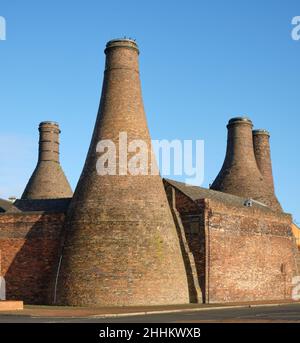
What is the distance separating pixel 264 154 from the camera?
46500mm

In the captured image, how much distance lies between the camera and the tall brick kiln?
26500mm

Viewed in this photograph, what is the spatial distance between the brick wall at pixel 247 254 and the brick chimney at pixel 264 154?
26.2 feet

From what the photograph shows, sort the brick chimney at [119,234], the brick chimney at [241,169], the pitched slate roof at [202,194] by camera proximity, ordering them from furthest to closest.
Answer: the brick chimney at [241,169], the pitched slate roof at [202,194], the brick chimney at [119,234]

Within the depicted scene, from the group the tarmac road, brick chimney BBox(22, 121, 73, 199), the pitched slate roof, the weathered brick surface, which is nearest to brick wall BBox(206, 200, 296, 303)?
the weathered brick surface

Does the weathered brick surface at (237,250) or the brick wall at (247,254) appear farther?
the brick wall at (247,254)

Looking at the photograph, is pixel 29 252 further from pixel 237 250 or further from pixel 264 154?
pixel 264 154

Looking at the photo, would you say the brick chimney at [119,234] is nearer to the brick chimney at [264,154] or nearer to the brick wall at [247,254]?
the brick wall at [247,254]

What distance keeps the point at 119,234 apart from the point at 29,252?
6250 mm

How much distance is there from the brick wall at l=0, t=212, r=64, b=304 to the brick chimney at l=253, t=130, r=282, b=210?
20718 mm

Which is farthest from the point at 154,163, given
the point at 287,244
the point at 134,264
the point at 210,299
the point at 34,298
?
the point at 287,244

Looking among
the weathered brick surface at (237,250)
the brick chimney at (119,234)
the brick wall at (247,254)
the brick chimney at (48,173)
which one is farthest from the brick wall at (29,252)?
the brick chimney at (48,173)

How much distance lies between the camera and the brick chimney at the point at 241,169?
135 ft

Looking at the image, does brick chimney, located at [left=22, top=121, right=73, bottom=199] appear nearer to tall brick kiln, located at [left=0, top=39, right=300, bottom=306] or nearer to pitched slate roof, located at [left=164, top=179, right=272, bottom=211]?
tall brick kiln, located at [left=0, top=39, right=300, bottom=306]

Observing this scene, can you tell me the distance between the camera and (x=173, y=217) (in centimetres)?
3052
